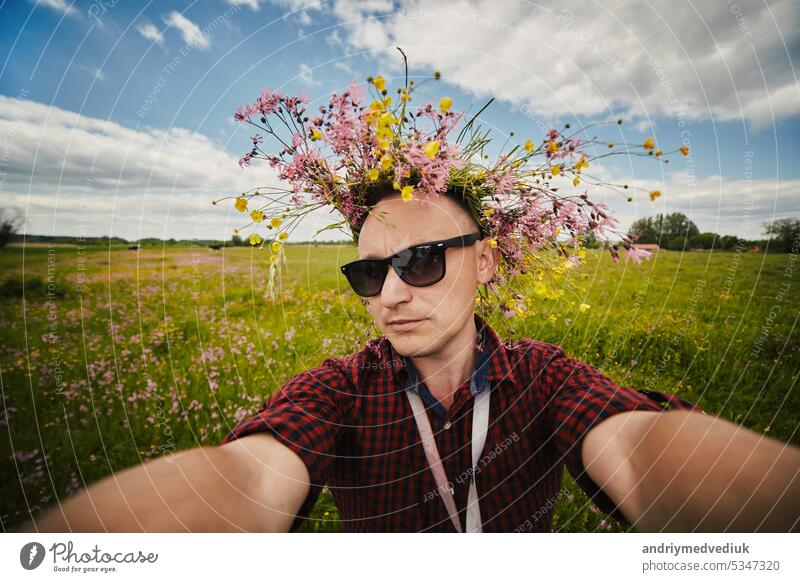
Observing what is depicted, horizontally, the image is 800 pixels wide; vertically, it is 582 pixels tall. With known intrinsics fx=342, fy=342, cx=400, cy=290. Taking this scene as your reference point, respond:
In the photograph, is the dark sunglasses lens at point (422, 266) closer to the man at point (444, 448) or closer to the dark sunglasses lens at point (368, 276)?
the man at point (444, 448)

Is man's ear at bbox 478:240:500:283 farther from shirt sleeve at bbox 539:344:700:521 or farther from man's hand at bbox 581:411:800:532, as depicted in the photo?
man's hand at bbox 581:411:800:532

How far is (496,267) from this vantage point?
2.37 meters

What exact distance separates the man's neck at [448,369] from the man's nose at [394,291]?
43cm

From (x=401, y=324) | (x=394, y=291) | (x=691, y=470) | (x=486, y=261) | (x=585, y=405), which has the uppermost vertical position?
(x=486, y=261)

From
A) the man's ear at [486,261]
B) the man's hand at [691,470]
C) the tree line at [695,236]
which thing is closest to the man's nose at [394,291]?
the man's ear at [486,261]

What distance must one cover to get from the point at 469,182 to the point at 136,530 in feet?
7.81

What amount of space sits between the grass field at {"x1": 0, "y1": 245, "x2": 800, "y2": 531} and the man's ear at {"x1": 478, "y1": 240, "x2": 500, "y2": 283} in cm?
175

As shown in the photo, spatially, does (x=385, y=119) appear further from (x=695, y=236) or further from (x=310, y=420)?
(x=695, y=236)

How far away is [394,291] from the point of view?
191cm

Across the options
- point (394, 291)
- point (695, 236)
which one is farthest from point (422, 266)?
point (695, 236)

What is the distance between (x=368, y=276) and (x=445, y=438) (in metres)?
1.03

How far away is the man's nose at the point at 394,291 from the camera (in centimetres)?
190

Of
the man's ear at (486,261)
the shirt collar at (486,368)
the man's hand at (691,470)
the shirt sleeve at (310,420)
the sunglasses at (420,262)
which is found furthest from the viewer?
the man's ear at (486,261)

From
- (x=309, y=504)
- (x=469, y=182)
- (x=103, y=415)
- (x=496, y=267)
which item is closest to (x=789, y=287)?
(x=496, y=267)
